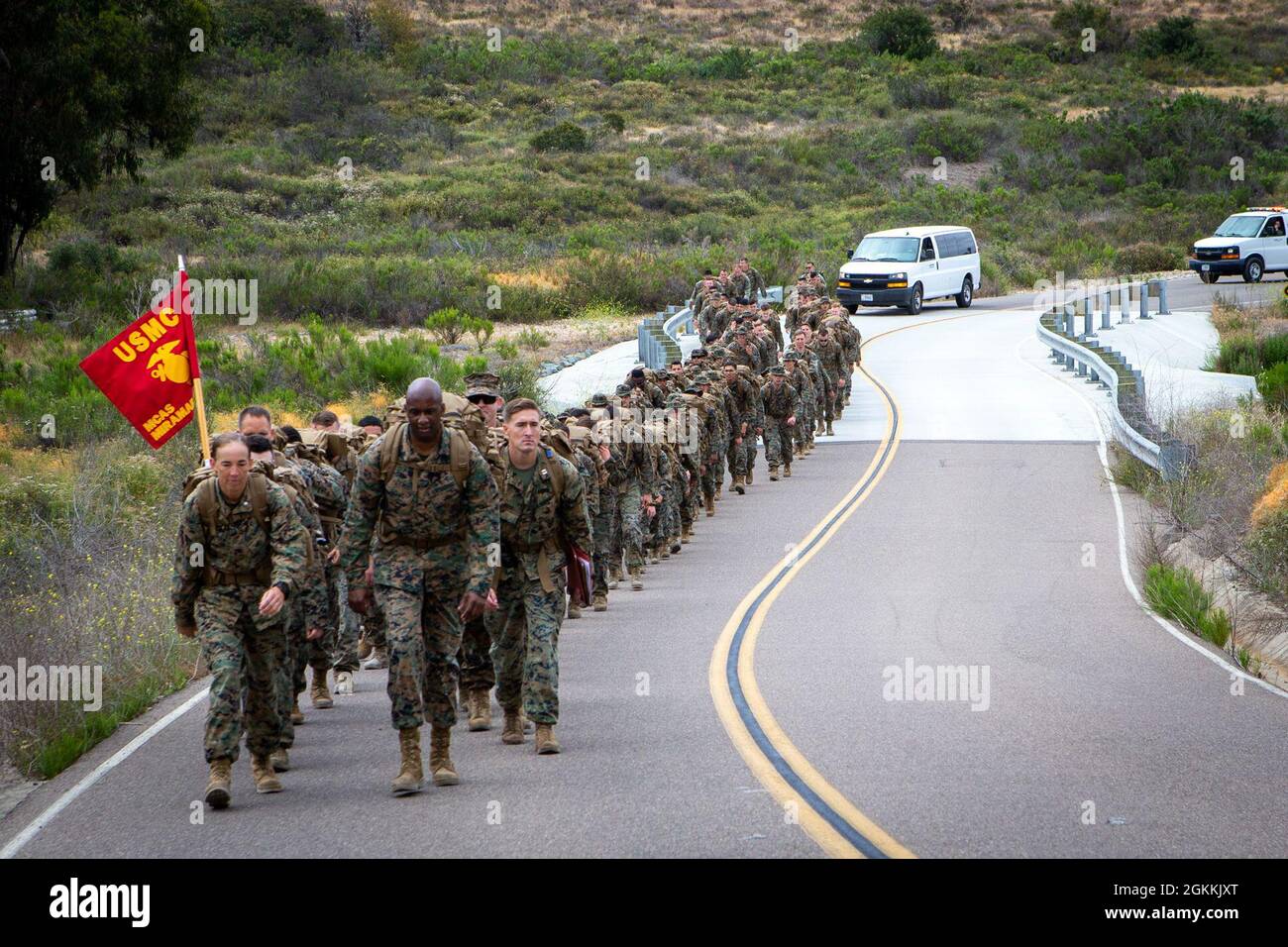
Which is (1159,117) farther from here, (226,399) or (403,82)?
(226,399)

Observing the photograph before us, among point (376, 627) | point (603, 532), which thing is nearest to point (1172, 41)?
point (603, 532)

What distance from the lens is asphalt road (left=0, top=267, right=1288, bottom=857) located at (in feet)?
26.0

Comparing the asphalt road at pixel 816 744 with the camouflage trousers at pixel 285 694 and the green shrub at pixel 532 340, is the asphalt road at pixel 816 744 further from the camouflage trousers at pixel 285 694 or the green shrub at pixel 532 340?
the green shrub at pixel 532 340

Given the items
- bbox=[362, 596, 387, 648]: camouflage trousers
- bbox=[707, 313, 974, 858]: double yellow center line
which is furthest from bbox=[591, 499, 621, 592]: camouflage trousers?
bbox=[362, 596, 387, 648]: camouflage trousers

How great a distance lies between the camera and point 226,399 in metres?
28.1

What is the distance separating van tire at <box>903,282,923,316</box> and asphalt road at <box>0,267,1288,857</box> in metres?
25.8

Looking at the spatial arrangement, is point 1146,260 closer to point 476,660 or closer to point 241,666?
point 476,660

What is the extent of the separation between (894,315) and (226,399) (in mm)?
22344

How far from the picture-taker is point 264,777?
Result: 29.8 feet

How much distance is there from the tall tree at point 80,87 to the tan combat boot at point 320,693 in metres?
27.0

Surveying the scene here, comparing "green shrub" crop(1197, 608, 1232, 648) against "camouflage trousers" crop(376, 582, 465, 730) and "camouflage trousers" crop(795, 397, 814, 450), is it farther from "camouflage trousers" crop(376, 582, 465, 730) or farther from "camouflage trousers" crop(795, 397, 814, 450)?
"camouflage trousers" crop(795, 397, 814, 450)

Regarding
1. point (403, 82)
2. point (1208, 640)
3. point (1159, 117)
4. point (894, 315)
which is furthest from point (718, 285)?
point (403, 82)

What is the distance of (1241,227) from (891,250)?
12.8 meters

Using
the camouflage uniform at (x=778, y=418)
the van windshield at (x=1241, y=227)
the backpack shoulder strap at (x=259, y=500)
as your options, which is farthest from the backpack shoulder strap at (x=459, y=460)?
the van windshield at (x=1241, y=227)
